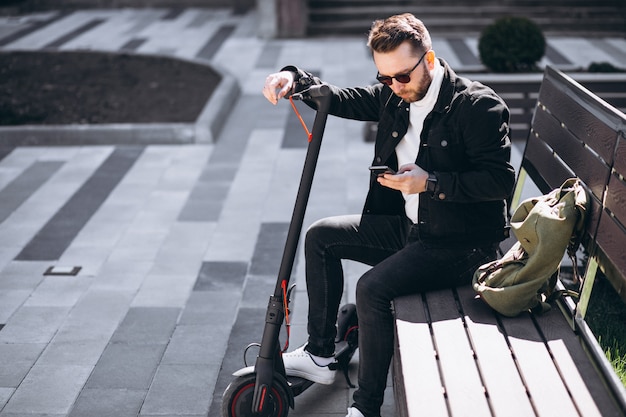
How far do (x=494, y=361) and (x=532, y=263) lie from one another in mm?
448

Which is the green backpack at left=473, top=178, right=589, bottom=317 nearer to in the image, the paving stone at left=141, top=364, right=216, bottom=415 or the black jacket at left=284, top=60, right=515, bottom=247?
the black jacket at left=284, top=60, right=515, bottom=247

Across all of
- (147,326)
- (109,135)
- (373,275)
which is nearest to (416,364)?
(373,275)

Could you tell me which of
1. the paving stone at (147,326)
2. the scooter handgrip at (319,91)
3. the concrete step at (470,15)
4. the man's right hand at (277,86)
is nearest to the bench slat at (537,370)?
the scooter handgrip at (319,91)

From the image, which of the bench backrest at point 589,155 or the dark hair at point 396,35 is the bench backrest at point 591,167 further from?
the dark hair at point 396,35

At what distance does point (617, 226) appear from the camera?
300 centimetres

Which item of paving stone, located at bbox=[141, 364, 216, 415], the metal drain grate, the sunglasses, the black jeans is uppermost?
the sunglasses

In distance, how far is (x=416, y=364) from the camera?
284cm

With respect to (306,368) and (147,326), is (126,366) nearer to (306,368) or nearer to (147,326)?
(147,326)

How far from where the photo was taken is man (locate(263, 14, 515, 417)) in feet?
10.3

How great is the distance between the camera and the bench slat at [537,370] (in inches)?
102

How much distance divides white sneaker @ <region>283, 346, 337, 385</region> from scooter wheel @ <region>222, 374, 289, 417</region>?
0.69 ft

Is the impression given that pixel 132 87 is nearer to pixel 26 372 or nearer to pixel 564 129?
pixel 26 372

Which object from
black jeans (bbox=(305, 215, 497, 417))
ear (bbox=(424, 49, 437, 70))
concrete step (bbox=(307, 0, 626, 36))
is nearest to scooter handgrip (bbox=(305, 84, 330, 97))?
ear (bbox=(424, 49, 437, 70))

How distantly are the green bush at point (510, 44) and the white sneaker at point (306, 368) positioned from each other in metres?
5.24
